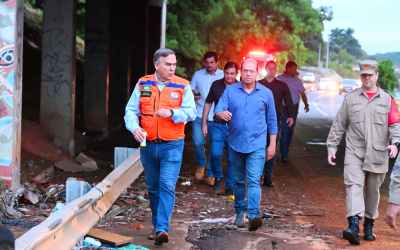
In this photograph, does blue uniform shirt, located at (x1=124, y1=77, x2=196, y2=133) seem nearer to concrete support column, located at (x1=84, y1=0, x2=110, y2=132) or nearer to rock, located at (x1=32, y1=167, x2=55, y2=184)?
rock, located at (x1=32, y1=167, x2=55, y2=184)

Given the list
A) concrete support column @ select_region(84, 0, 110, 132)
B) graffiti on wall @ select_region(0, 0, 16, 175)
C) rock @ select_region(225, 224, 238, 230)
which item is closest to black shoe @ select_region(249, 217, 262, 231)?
rock @ select_region(225, 224, 238, 230)

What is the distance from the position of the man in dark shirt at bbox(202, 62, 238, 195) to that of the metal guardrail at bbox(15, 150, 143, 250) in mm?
2592

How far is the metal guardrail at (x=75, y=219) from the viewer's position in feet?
14.9

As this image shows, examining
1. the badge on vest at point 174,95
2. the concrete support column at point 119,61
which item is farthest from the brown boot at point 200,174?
the concrete support column at point 119,61

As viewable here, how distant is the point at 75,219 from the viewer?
18.3 feet

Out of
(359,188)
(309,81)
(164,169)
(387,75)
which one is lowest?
(309,81)

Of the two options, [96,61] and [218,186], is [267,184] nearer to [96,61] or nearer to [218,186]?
[218,186]

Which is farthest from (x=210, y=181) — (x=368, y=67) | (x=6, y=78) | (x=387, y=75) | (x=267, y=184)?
(x=387, y=75)

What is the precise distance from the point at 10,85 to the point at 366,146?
15.5 feet

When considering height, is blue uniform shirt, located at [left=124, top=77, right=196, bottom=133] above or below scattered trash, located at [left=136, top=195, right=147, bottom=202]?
above

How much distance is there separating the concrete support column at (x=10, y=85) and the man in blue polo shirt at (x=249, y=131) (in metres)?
2.99

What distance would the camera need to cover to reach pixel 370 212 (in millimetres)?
7898

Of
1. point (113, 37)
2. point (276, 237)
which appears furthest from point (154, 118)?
point (113, 37)

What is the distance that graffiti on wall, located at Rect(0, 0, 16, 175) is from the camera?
9.63 m
